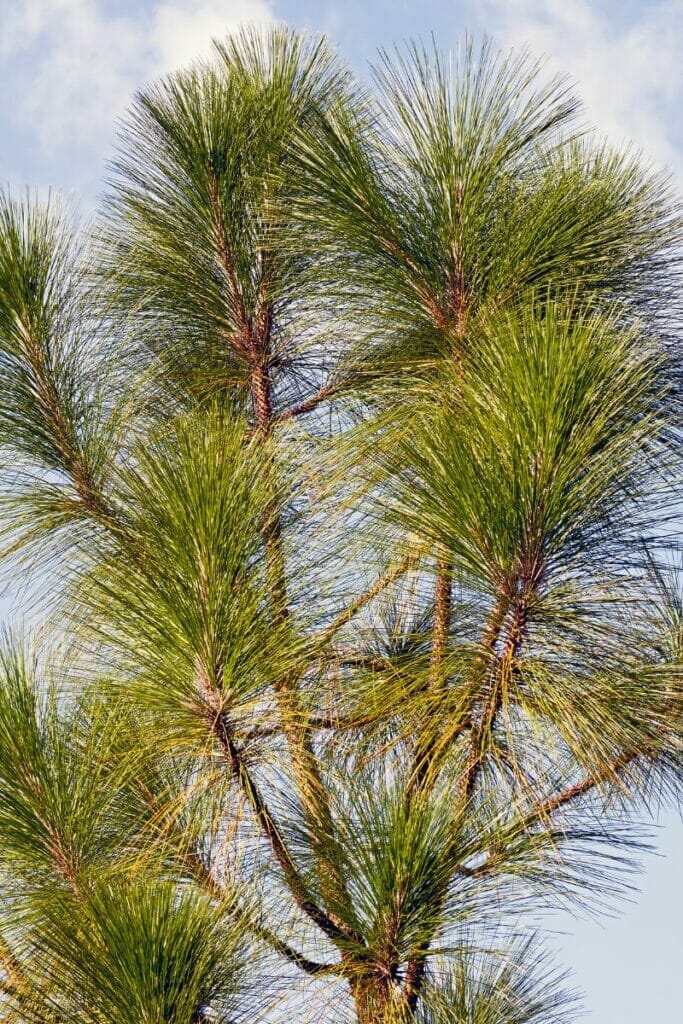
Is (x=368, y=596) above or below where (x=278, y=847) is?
above

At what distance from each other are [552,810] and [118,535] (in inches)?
37.1

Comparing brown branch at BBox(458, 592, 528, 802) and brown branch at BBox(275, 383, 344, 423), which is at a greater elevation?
brown branch at BBox(275, 383, 344, 423)

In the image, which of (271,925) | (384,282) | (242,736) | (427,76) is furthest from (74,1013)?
(427,76)

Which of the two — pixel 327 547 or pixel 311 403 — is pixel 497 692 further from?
pixel 311 403

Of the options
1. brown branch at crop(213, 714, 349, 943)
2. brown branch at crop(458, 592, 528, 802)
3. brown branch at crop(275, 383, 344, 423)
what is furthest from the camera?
brown branch at crop(275, 383, 344, 423)

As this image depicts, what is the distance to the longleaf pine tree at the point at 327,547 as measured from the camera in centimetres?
222

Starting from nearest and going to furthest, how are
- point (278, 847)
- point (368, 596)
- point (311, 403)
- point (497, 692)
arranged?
1. point (497, 692)
2. point (278, 847)
3. point (368, 596)
4. point (311, 403)

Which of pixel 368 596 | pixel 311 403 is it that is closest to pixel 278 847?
pixel 368 596

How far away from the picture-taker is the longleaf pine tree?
222 centimetres

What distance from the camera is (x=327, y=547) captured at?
254cm

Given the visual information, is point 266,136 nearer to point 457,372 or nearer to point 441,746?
point 457,372

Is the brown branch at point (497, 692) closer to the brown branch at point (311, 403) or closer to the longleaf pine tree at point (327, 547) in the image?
the longleaf pine tree at point (327, 547)

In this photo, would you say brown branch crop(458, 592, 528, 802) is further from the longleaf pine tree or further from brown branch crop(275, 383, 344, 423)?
brown branch crop(275, 383, 344, 423)

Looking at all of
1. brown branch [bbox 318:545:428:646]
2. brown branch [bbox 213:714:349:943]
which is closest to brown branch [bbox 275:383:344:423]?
brown branch [bbox 318:545:428:646]
